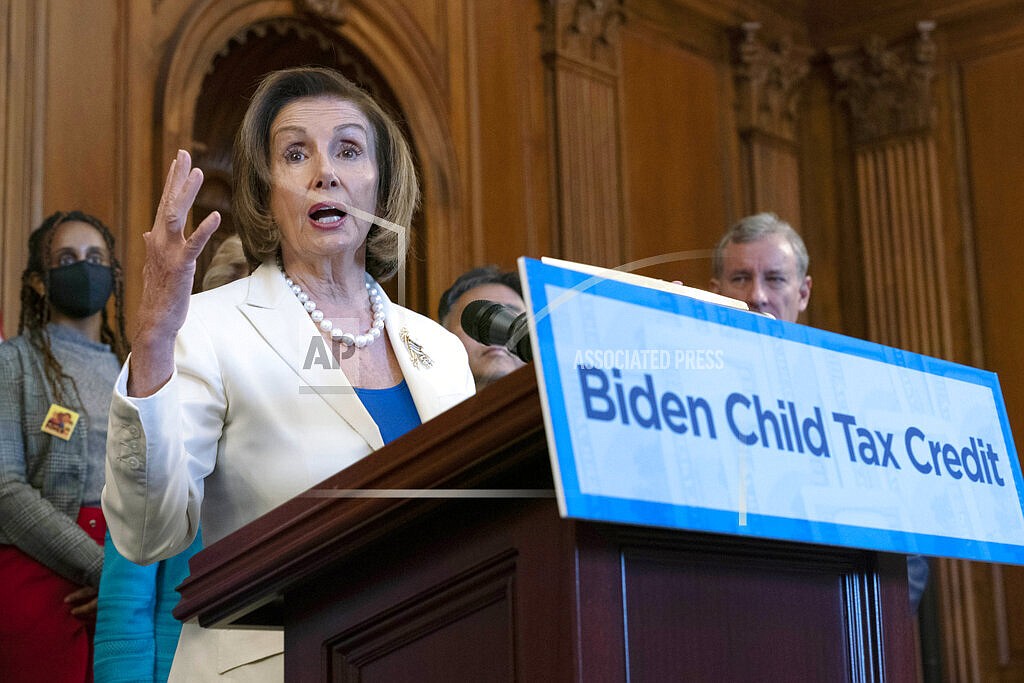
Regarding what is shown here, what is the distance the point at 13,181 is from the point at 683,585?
3488 millimetres

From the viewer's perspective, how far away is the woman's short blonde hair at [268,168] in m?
1.83

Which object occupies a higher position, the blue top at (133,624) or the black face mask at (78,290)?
the black face mask at (78,290)

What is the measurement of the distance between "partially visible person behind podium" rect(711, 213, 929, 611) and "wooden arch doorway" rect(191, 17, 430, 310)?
4.83 ft

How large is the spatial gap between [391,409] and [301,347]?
0.14 m

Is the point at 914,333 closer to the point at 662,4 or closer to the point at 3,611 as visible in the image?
the point at 662,4

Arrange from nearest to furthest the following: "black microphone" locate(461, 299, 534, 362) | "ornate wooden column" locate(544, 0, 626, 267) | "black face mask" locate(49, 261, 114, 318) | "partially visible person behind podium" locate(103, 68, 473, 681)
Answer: "black microphone" locate(461, 299, 534, 362) < "partially visible person behind podium" locate(103, 68, 473, 681) < "black face mask" locate(49, 261, 114, 318) < "ornate wooden column" locate(544, 0, 626, 267)

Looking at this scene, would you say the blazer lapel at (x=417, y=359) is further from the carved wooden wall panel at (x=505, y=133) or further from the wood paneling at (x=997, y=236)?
the wood paneling at (x=997, y=236)

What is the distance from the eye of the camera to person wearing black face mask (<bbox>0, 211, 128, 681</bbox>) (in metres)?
3.22

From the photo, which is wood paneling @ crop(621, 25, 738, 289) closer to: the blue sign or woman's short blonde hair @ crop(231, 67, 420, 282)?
woman's short blonde hair @ crop(231, 67, 420, 282)

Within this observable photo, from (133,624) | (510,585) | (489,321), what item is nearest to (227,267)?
(133,624)

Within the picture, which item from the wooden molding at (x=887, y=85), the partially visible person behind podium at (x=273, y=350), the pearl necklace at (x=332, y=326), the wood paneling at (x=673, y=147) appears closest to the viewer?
the partially visible person behind podium at (x=273, y=350)

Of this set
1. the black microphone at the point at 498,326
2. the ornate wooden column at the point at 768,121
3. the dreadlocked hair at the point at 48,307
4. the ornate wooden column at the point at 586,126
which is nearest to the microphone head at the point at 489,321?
the black microphone at the point at 498,326

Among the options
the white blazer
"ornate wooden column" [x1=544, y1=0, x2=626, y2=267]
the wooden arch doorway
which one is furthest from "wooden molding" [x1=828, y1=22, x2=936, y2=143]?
the white blazer

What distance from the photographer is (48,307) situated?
3715 mm
